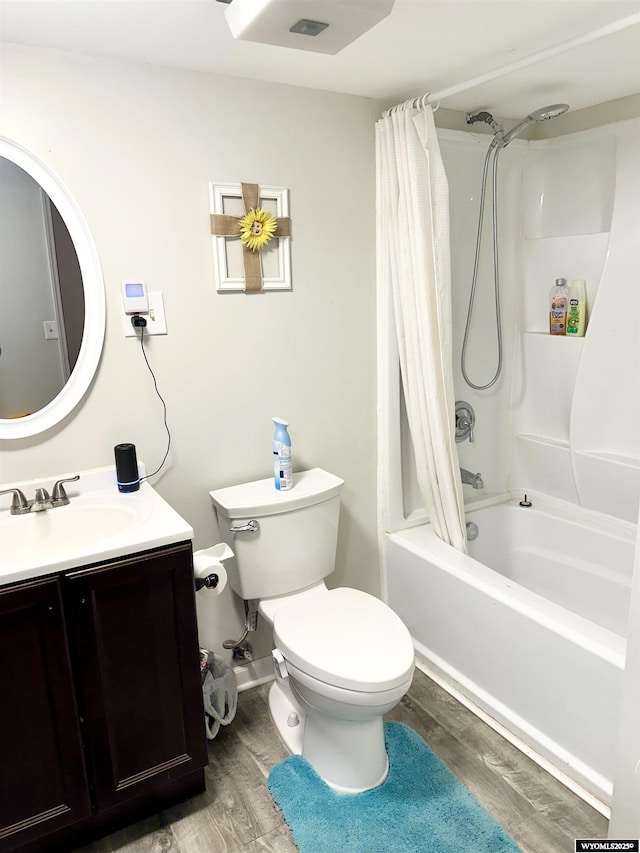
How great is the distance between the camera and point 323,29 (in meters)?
1.32

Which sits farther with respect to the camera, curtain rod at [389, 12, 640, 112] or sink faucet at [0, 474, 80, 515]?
sink faucet at [0, 474, 80, 515]

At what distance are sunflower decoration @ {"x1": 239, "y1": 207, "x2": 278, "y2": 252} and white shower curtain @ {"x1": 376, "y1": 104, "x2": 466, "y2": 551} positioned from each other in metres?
0.46

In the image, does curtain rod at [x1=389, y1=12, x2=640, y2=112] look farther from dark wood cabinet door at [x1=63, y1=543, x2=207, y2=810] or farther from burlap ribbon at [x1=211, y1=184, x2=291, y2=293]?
dark wood cabinet door at [x1=63, y1=543, x2=207, y2=810]

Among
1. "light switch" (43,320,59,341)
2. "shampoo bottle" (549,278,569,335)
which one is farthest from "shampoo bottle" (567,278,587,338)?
"light switch" (43,320,59,341)

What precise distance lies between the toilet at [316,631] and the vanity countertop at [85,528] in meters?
0.33

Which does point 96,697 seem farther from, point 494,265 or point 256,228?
point 494,265

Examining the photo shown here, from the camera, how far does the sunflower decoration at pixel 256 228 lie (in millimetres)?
1980

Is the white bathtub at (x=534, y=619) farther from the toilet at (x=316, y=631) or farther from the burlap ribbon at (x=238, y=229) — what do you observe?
the burlap ribbon at (x=238, y=229)

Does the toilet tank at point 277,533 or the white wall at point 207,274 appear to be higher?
the white wall at point 207,274

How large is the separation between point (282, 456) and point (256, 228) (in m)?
0.76

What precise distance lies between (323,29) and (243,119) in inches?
27.1

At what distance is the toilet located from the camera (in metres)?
1.65

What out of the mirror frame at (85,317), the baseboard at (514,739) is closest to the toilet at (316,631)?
the baseboard at (514,739)

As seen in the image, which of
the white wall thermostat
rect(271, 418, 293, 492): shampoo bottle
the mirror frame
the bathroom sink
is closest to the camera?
the bathroom sink
